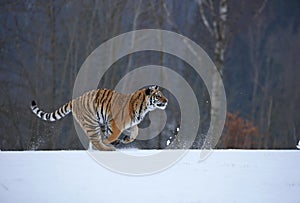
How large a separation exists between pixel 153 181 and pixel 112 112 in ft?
9.30

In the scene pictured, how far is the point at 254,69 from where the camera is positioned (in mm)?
16703

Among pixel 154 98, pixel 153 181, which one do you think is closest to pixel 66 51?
pixel 154 98

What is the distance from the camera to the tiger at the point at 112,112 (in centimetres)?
686

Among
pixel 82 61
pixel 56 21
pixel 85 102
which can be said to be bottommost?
pixel 85 102

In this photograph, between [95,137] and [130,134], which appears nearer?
[95,137]

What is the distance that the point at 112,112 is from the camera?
6945 mm

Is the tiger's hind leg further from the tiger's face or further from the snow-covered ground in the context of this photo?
the snow-covered ground

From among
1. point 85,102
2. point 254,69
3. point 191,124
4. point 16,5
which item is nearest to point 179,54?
point 191,124

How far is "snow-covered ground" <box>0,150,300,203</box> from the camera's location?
377cm

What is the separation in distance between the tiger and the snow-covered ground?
1.62 meters

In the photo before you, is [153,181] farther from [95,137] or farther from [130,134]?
[130,134]

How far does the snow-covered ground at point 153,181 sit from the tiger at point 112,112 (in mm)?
1616

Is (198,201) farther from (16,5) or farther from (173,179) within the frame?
(16,5)

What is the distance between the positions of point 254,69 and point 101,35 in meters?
6.23
